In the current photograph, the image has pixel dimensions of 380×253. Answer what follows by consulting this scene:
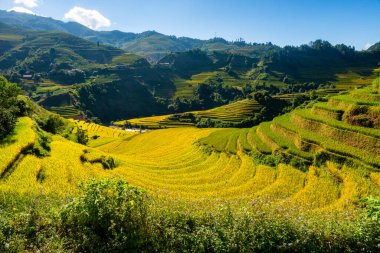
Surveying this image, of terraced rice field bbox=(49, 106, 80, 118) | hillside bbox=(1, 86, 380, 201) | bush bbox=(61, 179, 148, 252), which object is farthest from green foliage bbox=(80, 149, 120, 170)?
terraced rice field bbox=(49, 106, 80, 118)

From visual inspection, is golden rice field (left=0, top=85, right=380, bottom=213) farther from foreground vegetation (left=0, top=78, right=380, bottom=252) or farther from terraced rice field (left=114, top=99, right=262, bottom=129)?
terraced rice field (left=114, top=99, right=262, bottom=129)

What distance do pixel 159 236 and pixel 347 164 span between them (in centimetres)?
2563

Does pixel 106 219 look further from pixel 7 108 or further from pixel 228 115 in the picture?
pixel 228 115

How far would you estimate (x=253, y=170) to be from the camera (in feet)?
128

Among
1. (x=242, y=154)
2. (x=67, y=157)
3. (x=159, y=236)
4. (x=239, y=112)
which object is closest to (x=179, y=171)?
(x=242, y=154)

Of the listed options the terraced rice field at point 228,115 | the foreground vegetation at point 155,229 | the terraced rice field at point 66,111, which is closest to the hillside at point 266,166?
the foreground vegetation at point 155,229

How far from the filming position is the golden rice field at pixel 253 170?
1064 inches

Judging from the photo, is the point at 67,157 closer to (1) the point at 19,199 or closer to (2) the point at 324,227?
(1) the point at 19,199

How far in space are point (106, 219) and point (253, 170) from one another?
1114 inches

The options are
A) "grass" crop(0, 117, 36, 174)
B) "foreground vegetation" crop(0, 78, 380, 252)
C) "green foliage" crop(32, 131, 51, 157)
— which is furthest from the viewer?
"green foliage" crop(32, 131, 51, 157)

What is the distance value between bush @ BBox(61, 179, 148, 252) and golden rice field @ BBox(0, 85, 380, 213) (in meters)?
4.99

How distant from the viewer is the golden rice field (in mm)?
27031

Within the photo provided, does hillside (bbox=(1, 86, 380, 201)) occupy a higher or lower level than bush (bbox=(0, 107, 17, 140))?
lower

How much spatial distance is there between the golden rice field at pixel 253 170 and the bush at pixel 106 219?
4990 mm
